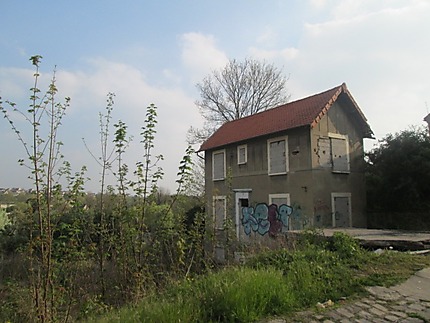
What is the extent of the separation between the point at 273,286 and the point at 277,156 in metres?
14.7

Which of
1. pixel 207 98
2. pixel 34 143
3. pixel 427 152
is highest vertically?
pixel 207 98

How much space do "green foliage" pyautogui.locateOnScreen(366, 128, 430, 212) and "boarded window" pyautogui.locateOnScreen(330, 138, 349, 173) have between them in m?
1.73

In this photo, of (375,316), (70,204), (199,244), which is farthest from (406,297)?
(70,204)

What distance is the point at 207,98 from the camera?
35.5m

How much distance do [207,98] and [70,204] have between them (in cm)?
3045

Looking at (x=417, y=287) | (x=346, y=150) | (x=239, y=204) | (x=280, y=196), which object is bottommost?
(x=417, y=287)

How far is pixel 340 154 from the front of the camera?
18.8 m

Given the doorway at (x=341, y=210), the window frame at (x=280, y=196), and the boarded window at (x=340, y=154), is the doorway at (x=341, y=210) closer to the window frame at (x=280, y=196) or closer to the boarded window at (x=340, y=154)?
the boarded window at (x=340, y=154)

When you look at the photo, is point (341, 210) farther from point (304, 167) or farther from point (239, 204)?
point (239, 204)

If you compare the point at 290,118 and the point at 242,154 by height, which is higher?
the point at 290,118

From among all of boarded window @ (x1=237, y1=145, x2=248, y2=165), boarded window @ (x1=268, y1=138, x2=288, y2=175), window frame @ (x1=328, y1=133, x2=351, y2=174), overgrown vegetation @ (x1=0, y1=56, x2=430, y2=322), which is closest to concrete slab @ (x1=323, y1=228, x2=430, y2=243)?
overgrown vegetation @ (x1=0, y1=56, x2=430, y2=322)

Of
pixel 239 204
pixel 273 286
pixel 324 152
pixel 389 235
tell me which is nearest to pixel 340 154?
pixel 324 152

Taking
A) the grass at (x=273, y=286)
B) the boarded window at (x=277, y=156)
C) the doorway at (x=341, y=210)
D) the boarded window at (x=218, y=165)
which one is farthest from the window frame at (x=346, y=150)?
the grass at (x=273, y=286)

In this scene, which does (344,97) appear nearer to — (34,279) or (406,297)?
(406,297)
